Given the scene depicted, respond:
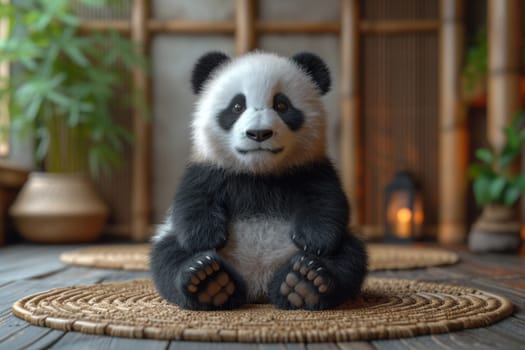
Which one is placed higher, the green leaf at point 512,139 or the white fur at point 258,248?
the green leaf at point 512,139

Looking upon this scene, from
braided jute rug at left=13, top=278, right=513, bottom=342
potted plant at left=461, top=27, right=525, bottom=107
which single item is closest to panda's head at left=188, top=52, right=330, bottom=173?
braided jute rug at left=13, top=278, right=513, bottom=342

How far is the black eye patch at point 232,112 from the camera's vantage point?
1.38 m

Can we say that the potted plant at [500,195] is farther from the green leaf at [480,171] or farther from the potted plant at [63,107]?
the potted plant at [63,107]

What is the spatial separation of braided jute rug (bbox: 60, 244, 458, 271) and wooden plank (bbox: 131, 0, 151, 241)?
0.89 metres

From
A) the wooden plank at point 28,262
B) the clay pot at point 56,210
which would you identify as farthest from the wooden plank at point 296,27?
the wooden plank at point 28,262

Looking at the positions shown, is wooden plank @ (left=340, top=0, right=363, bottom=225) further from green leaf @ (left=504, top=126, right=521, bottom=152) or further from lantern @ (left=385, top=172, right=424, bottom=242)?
green leaf @ (left=504, top=126, right=521, bottom=152)

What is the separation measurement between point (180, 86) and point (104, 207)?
97 cm

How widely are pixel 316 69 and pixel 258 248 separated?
455mm

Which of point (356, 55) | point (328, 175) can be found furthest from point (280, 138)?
point (356, 55)

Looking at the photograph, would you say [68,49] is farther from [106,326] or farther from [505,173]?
[106,326]

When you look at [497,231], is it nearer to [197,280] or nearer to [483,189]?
[483,189]

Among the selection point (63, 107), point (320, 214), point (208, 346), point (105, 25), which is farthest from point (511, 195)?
point (105, 25)

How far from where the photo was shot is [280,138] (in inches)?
52.4

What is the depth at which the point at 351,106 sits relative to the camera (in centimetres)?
420
